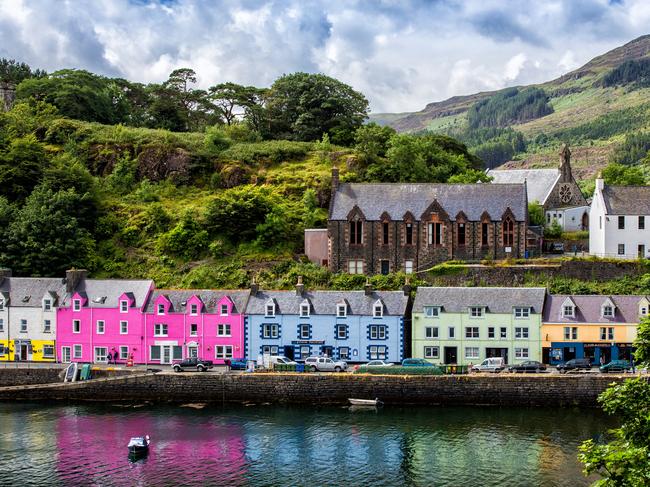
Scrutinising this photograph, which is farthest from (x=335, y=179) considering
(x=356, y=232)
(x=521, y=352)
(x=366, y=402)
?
(x=366, y=402)

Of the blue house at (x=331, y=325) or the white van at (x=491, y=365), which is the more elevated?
the blue house at (x=331, y=325)

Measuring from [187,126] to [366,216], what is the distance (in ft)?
177

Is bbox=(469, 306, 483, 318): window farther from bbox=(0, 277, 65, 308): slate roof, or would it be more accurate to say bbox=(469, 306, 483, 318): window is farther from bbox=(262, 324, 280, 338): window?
bbox=(0, 277, 65, 308): slate roof

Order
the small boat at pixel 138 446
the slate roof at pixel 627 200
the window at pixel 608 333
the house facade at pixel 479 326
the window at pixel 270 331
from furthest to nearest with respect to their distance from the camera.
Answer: the slate roof at pixel 627 200 < the window at pixel 270 331 < the house facade at pixel 479 326 < the window at pixel 608 333 < the small boat at pixel 138 446

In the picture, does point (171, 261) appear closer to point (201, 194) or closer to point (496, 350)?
point (201, 194)

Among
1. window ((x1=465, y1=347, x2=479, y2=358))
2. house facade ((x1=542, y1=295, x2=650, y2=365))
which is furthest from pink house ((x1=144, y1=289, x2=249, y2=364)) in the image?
house facade ((x1=542, y1=295, x2=650, y2=365))

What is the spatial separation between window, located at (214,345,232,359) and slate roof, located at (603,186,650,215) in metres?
36.8

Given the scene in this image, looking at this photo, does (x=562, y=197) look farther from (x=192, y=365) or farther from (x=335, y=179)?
(x=192, y=365)

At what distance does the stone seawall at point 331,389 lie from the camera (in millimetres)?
56844

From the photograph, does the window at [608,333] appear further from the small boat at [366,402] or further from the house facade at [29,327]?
the house facade at [29,327]

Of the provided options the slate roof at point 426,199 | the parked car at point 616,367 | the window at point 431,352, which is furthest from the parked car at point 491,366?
the slate roof at point 426,199

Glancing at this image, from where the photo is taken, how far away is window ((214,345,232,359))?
66.9 meters

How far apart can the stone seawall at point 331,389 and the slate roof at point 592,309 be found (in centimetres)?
719

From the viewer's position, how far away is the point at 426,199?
257 feet
